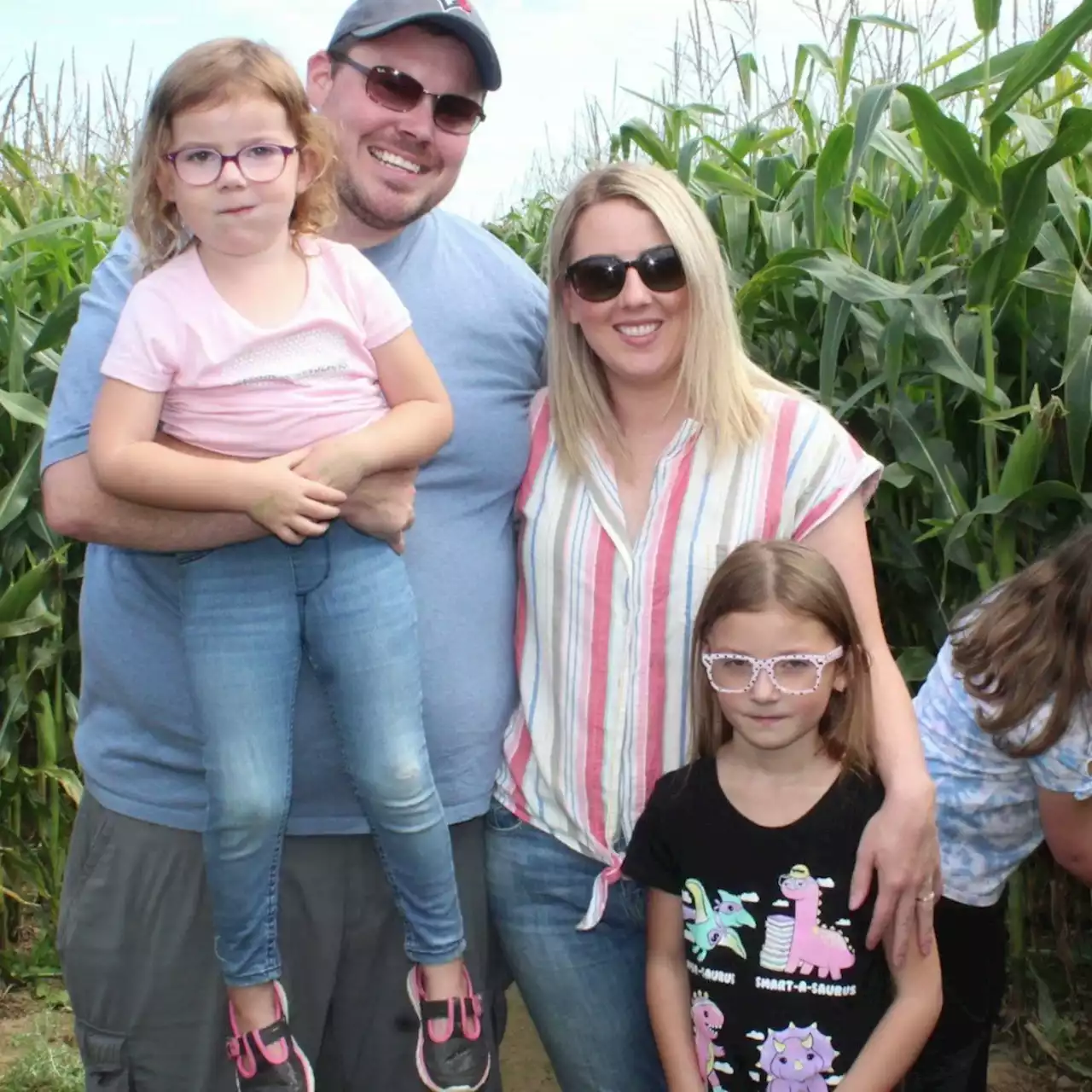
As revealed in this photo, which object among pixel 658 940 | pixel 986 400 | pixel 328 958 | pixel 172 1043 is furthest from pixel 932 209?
pixel 172 1043

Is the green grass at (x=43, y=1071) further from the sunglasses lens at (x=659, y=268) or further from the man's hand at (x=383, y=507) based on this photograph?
the sunglasses lens at (x=659, y=268)

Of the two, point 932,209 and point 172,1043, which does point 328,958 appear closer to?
point 172,1043

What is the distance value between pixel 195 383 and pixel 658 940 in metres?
1.01

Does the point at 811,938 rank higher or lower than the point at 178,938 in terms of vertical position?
higher

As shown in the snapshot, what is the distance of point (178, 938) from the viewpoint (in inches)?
80.3

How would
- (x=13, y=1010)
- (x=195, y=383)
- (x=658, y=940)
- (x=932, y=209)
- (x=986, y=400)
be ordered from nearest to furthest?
(x=195, y=383) → (x=658, y=940) → (x=986, y=400) → (x=932, y=209) → (x=13, y=1010)

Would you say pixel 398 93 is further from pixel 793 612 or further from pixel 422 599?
pixel 793 612

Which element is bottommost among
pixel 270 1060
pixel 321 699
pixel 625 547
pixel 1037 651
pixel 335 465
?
pixel 270 1060

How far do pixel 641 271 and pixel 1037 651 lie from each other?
0.78 meters

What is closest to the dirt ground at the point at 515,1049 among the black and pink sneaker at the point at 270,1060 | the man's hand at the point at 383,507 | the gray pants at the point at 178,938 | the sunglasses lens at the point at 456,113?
the gray pants at the point at 178,938

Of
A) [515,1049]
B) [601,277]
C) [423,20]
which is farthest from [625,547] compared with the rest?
[515,1049]

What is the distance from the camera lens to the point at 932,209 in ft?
9.25

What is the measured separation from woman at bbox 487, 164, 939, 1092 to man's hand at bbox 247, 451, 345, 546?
398 mm

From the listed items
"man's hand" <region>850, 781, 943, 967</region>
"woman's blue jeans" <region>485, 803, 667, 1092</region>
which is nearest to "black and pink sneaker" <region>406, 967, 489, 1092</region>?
"woman's blue jeans" <region>485, 803, 667, 1092</region>
